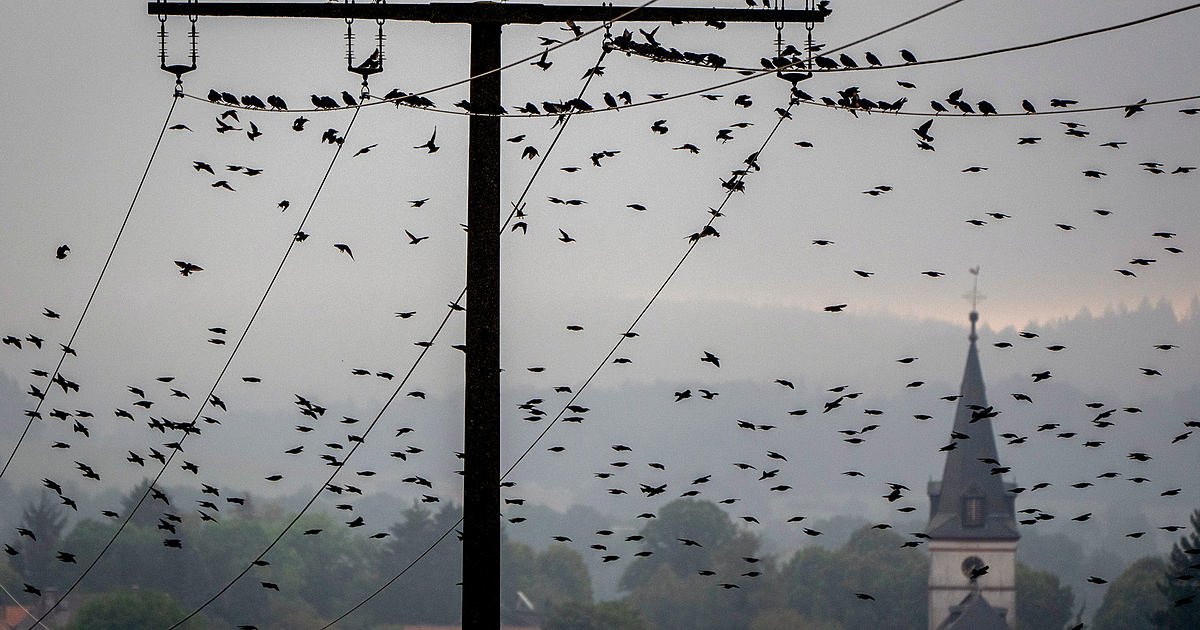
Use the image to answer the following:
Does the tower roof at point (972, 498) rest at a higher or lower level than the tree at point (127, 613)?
higher

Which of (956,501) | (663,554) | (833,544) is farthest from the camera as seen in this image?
(833,544)

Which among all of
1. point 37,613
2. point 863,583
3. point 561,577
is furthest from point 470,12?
point 561,577

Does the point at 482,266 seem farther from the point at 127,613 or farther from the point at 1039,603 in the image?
the point at 1039,603

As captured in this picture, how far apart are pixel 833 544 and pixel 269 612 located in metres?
81.4

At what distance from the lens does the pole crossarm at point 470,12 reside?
8.84 meters

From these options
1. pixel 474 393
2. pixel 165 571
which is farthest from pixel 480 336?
pixel 165 571

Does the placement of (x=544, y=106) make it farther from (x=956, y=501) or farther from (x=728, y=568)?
(x=728, y=568)

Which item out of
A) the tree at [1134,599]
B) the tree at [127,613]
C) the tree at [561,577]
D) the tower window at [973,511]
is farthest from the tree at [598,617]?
the tree at [1134,599]

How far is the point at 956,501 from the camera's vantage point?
8312 cm

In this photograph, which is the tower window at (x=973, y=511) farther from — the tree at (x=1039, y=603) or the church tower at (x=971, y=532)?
the tree at (x=1039, y=603)

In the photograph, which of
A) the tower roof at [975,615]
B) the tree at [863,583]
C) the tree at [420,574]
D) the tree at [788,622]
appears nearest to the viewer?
the tower roof at [975,615]

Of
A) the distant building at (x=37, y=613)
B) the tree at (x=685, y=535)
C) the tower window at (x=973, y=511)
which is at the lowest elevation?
the distant building at (x=37, y=613)

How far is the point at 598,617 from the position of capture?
86.5 meters

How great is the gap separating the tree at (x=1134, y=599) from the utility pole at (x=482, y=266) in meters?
86.6
